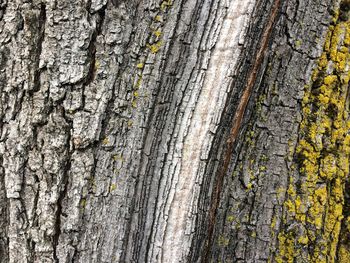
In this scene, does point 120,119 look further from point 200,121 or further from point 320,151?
point 320,151

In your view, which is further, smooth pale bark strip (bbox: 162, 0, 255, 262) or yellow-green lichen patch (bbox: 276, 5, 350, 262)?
yellow-green lichen patch (bbox: 276, 5, 350, 262)

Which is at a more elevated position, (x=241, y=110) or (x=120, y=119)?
(x=241, y=110)

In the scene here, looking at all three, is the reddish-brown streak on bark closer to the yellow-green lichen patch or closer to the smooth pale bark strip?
the smooth pale bark strip

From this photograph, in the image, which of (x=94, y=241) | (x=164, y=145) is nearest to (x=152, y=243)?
(x=94, y=241)

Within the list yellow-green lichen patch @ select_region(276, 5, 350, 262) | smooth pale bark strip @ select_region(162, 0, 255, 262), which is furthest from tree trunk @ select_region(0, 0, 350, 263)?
yellow-green lichen patch @ select_region(276, 5, 350, 262)

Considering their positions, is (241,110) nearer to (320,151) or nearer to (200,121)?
(200,121)

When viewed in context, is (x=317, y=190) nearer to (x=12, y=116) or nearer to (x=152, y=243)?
(x=152, y=243)

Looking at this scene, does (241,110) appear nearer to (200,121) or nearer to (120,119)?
(200,121)

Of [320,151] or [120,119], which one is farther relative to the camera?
[320,151]

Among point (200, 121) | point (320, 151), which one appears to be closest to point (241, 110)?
point (200, 121)
